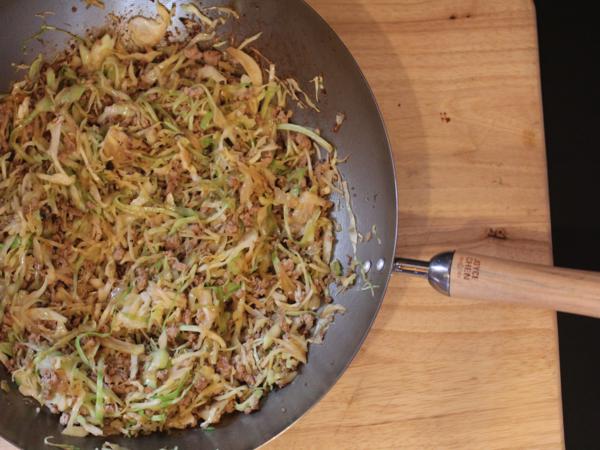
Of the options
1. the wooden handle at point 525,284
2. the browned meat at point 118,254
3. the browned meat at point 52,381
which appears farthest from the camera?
the browned meat at point 118,254

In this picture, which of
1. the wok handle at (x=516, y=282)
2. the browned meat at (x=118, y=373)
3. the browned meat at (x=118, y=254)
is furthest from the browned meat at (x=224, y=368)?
the wok handle at (x=516, y=282)

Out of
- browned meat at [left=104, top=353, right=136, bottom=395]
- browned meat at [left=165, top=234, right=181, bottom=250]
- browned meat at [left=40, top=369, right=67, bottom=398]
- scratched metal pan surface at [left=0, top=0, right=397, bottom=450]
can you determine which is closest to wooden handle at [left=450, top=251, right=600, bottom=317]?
scratched metal pan surface at [left=0, top=0, right=397, bottom=450]

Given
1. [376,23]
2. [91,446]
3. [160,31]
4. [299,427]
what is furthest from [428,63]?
[91,446]

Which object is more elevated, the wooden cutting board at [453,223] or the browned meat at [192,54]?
the browned meat at [192,54]

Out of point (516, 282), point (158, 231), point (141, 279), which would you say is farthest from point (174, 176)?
point (516, 282)

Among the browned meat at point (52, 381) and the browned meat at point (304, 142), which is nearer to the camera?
the browned meat at point (52, 381)

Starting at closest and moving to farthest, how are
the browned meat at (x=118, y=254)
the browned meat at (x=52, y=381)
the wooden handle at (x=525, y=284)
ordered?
the wooden handle at (x=525, y=284) < the browned meat at (x=52, y=381) < the browned meat at (x=118, y=254)

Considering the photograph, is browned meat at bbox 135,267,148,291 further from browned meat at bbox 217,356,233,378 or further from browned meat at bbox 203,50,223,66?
browned meat at bbox 203,50,223,66

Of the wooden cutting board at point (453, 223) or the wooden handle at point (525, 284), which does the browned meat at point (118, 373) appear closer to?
the wooden cutting board at point (453, 223)

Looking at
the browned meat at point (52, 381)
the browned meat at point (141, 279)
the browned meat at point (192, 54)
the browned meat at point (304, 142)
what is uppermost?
the browned meat at point (192, 54)
